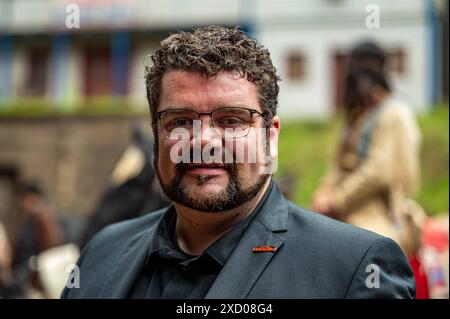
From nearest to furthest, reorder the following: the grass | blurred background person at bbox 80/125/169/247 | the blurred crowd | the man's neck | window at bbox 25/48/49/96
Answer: the man's neck
the blurred crowd
blurred background person at bbox 80/125/169/247
the grass
window at bbox 25/48/49/96

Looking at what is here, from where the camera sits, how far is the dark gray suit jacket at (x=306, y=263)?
2244 millimetres

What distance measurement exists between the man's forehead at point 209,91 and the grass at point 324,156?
6.14m

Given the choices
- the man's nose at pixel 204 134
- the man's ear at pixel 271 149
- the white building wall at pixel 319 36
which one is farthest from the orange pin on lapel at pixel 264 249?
the white building wall at pixel 319 36

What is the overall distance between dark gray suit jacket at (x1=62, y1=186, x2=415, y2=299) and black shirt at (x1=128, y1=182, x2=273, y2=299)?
0.04 m

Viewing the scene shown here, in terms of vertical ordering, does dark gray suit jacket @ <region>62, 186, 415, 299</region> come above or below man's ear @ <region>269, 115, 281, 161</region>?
below

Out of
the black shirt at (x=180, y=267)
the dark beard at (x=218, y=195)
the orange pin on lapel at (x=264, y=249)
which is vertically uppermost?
the dark beard at (x=218, y=195)

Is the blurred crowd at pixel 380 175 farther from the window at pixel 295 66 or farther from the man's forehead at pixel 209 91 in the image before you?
the window at pixel 295 66

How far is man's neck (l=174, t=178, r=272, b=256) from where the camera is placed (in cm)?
248

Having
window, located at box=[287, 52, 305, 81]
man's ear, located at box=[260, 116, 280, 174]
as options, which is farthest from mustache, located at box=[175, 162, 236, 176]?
window, located at box=[287, 52, 305, 81]

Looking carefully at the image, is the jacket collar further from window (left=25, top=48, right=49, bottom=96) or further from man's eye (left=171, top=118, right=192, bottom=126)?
window (left=25, top=48, right=49, bottom=96)

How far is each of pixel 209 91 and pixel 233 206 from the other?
408mm

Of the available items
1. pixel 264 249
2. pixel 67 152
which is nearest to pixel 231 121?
pixel 264 249

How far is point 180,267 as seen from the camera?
2.50m
